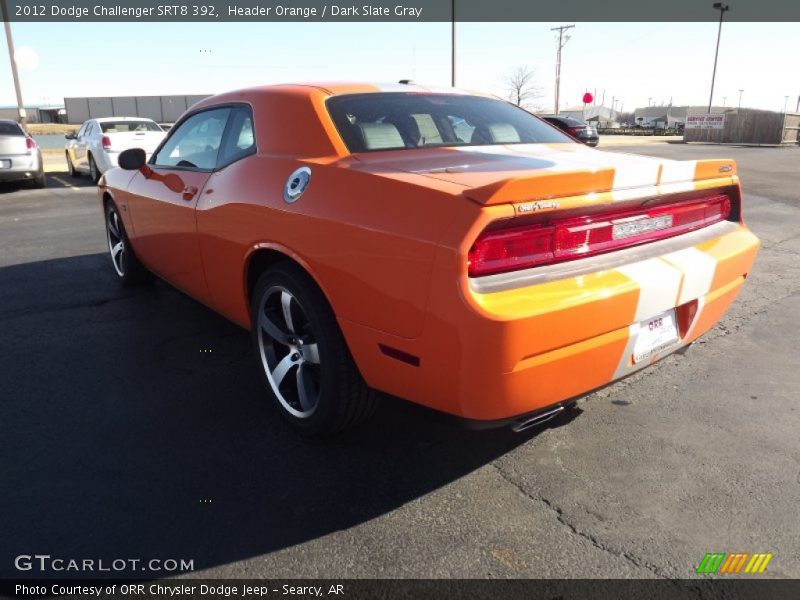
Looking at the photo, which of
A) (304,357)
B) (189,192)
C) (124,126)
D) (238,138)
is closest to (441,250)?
(304,357)

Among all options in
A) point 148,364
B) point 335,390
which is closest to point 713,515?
point 335,390

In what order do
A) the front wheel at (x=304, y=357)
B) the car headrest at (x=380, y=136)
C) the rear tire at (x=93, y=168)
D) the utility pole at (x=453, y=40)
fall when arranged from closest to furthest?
the front wheel at (x=304, y=357) → the car headrest at (x=380, y=136) → the rear tire at (x=93, y=168) → the utility pole at (x=453, y=40)

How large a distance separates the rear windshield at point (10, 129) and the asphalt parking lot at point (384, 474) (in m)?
10.3

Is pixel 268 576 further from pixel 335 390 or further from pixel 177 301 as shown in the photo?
pixel 177 301

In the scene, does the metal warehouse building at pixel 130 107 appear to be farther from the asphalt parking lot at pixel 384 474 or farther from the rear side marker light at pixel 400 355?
the rear side marker light at pixel 400 355

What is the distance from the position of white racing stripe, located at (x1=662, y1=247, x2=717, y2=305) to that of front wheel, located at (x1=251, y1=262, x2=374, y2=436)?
136cm

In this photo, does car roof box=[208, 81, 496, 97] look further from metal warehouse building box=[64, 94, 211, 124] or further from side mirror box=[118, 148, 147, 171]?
metal warehouse building box=[64, 94, 211, 124]

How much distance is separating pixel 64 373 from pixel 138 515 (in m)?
A: 1.65

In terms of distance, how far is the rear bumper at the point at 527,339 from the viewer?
197 centimetres

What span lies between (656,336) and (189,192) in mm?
2540

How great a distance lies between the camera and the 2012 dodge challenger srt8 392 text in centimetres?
203

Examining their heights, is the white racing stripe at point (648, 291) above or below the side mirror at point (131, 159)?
below

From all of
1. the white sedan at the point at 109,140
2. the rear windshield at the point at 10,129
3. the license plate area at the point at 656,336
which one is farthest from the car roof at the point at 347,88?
the rear windshield at the point at 10,129

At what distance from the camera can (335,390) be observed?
8.30 ft
